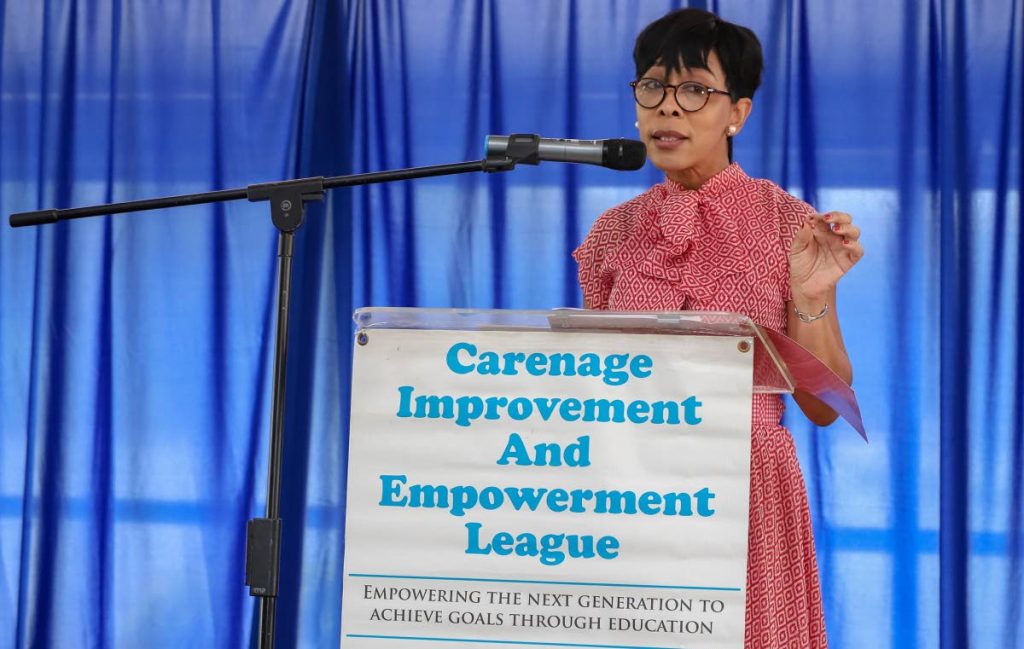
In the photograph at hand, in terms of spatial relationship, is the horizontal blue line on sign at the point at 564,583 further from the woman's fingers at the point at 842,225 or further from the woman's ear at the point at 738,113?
the woman's ear at the point at 738,113

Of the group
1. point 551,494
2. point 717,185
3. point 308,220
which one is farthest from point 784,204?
point 308,220

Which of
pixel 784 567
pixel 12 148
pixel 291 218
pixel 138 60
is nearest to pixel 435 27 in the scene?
pixel 138 60

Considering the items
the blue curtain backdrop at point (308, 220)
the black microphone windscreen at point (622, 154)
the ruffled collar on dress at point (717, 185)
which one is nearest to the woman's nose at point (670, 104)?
the ruffled collar on dress at point (717, 185)

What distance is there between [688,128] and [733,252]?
0.19 metres

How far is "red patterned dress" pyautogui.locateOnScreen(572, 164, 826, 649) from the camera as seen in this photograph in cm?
129

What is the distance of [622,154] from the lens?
1.27 meters

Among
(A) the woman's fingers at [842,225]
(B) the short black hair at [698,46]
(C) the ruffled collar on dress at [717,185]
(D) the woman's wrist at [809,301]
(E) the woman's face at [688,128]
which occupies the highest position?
(B) the short black hair at [698,46]

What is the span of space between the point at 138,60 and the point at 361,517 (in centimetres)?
270

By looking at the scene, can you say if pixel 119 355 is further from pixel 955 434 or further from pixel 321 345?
pixel 955 434

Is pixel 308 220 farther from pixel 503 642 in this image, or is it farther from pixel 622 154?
pixel 503 642

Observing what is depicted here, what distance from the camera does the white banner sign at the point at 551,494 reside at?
103 cm

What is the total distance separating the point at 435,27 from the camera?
3.35 metres

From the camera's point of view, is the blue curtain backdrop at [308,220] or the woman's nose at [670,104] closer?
the woman's nose at [670,104]

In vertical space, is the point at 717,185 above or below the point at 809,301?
above
